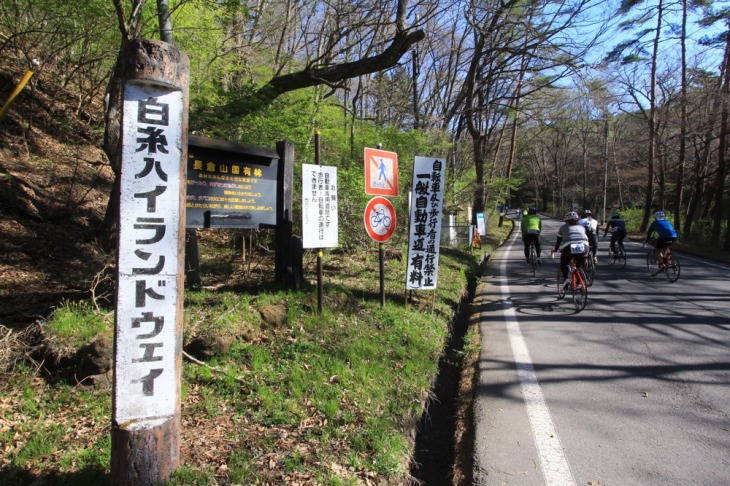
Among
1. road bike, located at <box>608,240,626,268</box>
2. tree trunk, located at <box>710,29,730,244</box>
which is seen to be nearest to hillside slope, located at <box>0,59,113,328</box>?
road bike, located at <box>608,240,626,268</box>

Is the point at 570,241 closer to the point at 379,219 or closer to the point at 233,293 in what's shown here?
the point at 379,219

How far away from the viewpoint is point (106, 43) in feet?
30.3

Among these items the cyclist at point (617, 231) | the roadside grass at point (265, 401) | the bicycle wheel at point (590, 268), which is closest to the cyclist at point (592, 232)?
the bicycle wheel at point (590, 268)

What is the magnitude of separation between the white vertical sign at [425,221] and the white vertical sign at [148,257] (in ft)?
16.2

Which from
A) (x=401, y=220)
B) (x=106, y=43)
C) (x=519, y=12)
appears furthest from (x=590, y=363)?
(x=519, y=12)

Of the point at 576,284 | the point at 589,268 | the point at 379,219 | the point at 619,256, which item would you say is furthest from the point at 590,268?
the point at 379,219

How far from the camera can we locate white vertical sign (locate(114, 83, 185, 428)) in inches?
94.3

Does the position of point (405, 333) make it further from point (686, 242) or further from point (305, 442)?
point (686, 242)

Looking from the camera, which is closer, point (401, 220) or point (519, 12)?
point (401, 220)

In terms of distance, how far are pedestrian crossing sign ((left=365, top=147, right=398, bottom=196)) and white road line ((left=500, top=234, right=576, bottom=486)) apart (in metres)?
3.08

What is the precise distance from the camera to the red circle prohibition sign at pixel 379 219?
20.9 feet

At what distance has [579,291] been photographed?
786cm

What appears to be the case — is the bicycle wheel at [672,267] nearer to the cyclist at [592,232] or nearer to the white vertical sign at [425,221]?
the cyclist at [592,232]

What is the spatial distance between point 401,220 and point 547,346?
7005 mm
